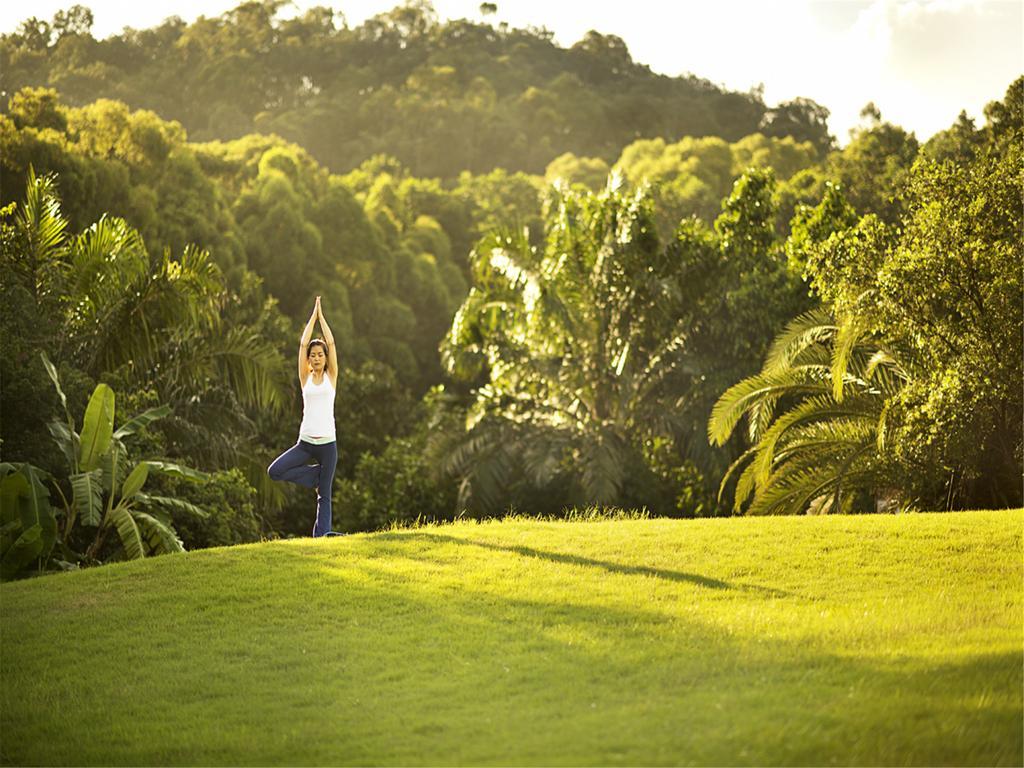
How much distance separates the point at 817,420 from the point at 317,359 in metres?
10.5

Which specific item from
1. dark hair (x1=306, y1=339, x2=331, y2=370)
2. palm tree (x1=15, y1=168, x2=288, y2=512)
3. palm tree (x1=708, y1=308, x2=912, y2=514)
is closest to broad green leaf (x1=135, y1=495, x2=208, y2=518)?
palm tree (x1=15, y1=168, x2=288, y2=512)

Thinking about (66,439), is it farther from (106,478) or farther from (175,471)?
Result: (175,471)

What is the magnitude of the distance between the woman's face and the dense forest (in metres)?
3.83

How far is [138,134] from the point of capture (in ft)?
113

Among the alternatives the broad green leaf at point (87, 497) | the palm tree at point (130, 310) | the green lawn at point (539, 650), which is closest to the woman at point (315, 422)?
the green lawn at point (539, 650)

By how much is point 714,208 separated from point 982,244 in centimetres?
3247

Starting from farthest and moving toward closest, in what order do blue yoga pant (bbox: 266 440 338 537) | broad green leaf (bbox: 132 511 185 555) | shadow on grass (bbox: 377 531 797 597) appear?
broad green leaf (bbox: 132 511 185 555) → blue yoga pant (bbox: 266 440 338 537) → shadow on grass (bbox: 377 531 797 597)

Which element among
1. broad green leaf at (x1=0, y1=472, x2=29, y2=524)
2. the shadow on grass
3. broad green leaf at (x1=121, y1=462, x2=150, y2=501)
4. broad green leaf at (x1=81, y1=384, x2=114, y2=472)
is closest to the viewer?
A: the shadow on grass

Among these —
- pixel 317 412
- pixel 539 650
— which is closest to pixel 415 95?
pixel 317 412

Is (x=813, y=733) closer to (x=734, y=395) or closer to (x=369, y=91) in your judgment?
(x=734, y=395)

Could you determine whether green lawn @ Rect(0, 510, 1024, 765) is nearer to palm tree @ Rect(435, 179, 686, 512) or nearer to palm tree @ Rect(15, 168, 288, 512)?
palm tree @ Rect(15, 168, 288, 512)

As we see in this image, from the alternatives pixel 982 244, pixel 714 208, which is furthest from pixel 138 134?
pixel 982 244

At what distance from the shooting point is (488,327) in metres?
28.0

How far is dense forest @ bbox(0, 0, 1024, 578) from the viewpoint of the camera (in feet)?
48.6
